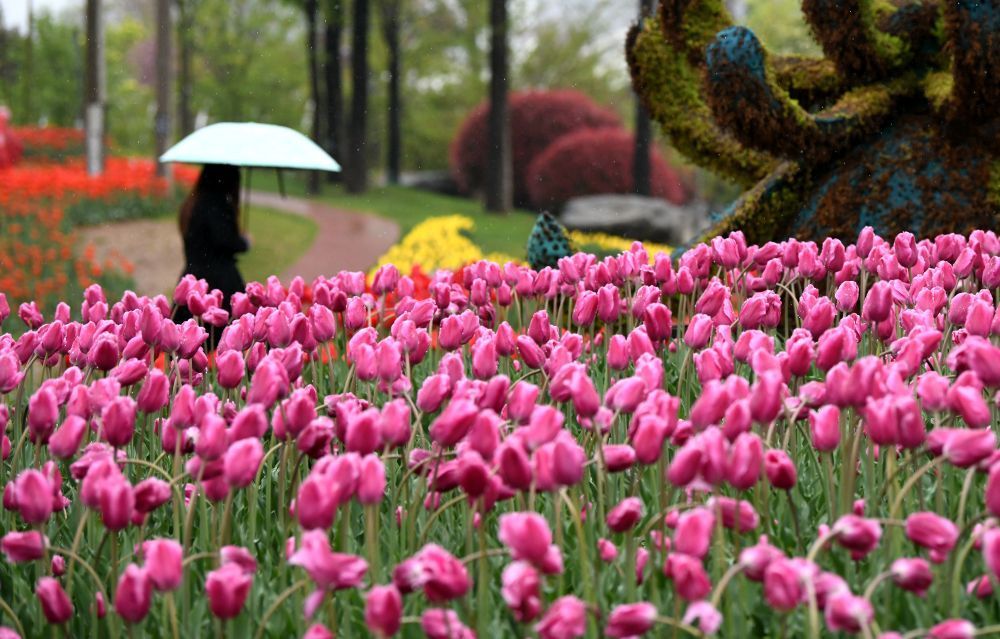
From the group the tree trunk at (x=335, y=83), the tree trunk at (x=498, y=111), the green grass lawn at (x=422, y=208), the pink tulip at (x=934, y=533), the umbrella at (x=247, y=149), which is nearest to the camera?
the pink tulip at (x=934, y=533)

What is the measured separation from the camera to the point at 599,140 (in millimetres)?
27484

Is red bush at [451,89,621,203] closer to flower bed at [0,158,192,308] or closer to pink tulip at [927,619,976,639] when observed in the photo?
flower bed at [0,158,192,308]

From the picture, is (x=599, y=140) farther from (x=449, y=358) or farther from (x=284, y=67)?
(x=449, y=358)

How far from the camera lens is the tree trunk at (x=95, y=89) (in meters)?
21.0

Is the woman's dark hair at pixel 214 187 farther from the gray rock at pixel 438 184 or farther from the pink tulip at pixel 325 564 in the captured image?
the gray rock at pixel 438 184

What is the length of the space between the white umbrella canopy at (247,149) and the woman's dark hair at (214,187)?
18 centimetres

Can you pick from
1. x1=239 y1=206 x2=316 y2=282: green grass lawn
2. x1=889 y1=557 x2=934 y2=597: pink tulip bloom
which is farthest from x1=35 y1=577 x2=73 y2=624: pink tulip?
x1=239 y1=206 x2=316 y2=282: green grass lawn

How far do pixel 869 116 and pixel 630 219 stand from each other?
1320 centimetres

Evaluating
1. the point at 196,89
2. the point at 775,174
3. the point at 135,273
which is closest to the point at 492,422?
the point at 775,174

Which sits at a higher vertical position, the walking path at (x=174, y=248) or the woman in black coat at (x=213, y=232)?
the woman in black coat at (x=213, y=232)

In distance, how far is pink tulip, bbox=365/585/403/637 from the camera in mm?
1825

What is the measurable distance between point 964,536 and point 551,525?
39.2 inches

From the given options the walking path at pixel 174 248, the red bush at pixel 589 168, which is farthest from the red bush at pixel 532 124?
the walking path at pixel 174 248

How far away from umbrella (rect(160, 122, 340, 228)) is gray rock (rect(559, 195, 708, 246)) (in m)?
12.2
